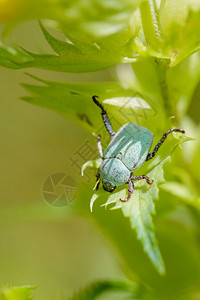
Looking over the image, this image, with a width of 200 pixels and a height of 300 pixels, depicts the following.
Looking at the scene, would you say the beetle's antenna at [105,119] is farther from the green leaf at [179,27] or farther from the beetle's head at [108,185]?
the green leaf at [179,27]

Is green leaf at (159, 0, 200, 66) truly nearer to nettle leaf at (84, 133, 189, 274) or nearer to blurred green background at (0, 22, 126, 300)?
nettle leaf at (84, 133, 189, 274)

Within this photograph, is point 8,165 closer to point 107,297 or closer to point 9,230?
point 9,230

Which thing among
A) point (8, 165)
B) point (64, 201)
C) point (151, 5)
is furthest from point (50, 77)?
point (151, 5)

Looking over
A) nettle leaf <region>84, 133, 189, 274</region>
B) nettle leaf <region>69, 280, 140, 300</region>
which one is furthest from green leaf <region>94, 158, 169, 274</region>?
nettle leaf <region>69, 280, 140, 300</region>

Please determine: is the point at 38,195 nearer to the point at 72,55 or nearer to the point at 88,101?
the point at 88,101

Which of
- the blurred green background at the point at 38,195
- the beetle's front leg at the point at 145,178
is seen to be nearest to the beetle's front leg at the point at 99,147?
the beetle's front leg at the point at 145,178

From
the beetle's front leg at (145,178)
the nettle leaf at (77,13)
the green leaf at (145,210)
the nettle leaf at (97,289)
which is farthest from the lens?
the nettle leaf at (97,289)

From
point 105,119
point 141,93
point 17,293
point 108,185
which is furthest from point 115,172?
point 17,293
